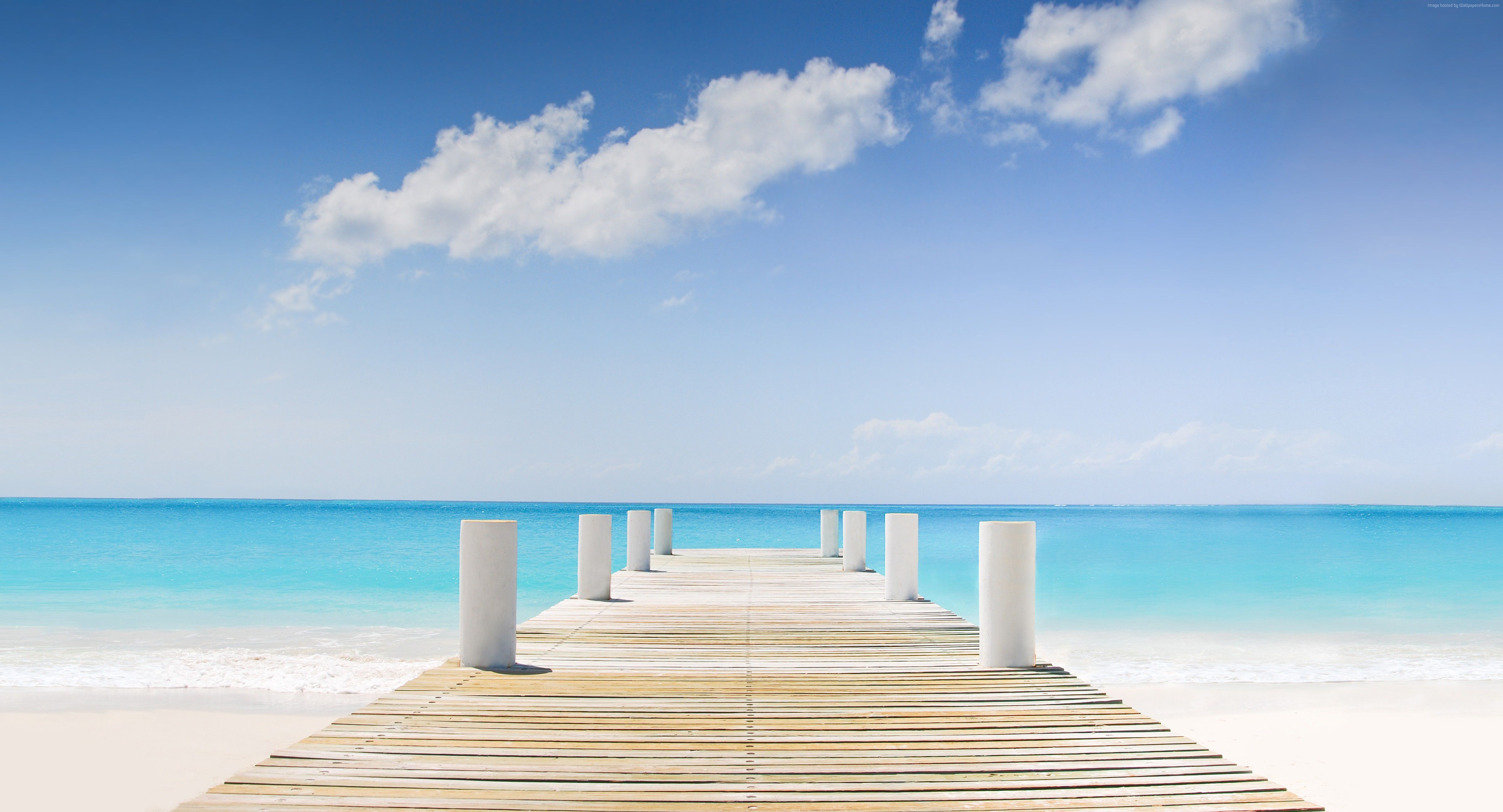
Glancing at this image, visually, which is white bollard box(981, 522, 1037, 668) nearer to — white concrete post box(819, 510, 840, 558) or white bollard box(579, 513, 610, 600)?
white bollard box(579, 513, 610, 600)

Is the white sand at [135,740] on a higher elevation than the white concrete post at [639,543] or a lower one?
lower

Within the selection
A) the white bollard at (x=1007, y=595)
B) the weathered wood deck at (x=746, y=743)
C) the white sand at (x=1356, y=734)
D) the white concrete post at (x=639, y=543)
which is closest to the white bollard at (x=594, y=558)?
the weathered wood deck at (x=746, y=743)

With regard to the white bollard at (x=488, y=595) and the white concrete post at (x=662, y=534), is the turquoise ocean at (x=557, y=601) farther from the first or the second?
the white bollard at (x=488, y=595)

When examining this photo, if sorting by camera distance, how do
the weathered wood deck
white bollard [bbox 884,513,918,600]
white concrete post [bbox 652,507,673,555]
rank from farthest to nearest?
white concrete post [bbox 652,507,673,555], white bollard [bbox 884,513,918,600], the weathered wood deck

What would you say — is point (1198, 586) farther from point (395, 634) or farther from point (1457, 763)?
point (395, 634)

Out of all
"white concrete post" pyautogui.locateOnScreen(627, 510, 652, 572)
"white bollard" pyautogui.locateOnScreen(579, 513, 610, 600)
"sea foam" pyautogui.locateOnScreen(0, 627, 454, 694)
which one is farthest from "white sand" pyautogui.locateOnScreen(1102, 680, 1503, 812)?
"sea foam" pyautogui.locateOnScreen(0, 627, 454, 694)

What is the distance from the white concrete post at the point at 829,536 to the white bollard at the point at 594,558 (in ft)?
21.2

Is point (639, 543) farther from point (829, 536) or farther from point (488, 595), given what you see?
point (488, 595)

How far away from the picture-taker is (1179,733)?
9.34 meters

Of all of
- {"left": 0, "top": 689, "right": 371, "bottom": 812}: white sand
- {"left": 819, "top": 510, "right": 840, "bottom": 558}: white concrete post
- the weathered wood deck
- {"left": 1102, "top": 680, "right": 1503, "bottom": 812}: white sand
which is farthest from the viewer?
{"left": 819, "top": 510, "right": 840, "bottom": 558}: white concrete post

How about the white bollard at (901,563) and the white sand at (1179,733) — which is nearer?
the white sand at (1179,733)

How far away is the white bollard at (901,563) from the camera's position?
9305 millimetres

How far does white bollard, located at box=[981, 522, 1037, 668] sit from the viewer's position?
19.3ft

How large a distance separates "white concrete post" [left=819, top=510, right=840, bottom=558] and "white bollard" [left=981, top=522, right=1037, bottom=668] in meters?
9.57
